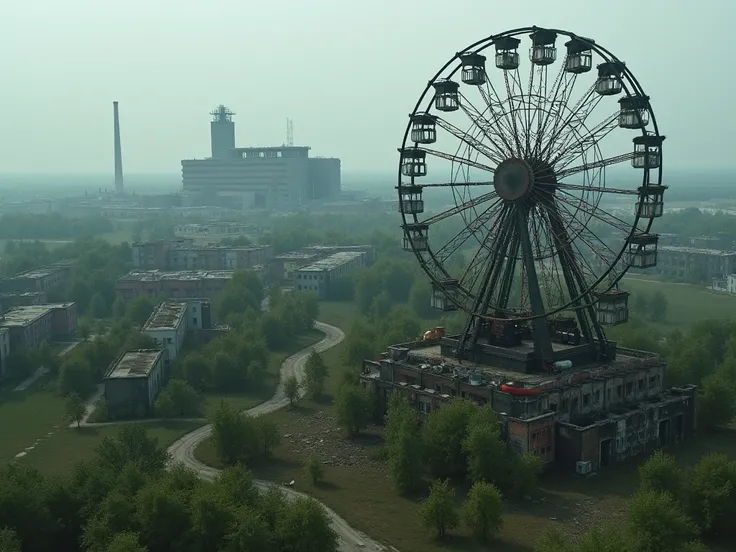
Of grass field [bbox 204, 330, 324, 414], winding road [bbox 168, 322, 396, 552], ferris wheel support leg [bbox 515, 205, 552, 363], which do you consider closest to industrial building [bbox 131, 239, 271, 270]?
winding road [bbox 168, 322, 396, 552]

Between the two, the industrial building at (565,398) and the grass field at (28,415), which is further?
the grass field at (28,415)

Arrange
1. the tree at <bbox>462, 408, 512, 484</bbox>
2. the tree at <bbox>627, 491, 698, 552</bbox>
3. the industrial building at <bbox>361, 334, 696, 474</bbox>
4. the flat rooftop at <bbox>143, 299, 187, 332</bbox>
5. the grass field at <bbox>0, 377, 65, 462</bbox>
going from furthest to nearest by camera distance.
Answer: the flat rooftop at <bbox>143, 299, 187, 332</bbox>, the grass field at <bbox>0, 377, 65, 462</bbox>, the industrial building at <bbox>361, 334, 696, 474</bbox>, the tree at <bbox>462, 408, 512, 484</bbox>, the tree at <bbox>627, 491, 698, 552</bbox>

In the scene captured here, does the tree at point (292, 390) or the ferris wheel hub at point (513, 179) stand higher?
the ferris wheel hub at point (513, 179)

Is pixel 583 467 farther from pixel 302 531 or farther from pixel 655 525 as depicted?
pixel 302 531

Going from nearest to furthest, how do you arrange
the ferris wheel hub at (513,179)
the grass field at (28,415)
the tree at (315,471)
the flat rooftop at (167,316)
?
1. the tree at (315,471)
2. the ferris wheel hub at (513,179)
3. the grass field at (28,415)
4. the flat rooftop at (167,316)

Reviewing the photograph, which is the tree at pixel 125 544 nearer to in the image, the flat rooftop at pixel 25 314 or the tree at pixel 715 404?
the tree at pixel 715 404

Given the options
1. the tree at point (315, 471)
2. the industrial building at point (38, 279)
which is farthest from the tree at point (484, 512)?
the industrial building at point (38, 279)

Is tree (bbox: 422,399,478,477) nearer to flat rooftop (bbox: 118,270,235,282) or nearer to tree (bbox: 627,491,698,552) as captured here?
tree (bbox: 627,491,698,552)
